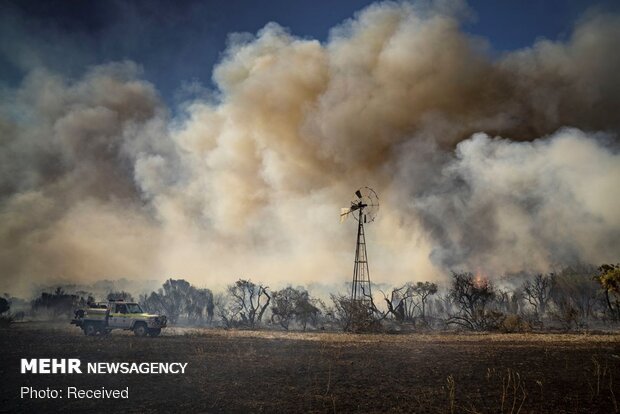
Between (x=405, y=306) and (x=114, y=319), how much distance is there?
122ft

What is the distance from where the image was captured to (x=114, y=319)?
2614 cm

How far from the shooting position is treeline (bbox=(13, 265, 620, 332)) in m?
39.6

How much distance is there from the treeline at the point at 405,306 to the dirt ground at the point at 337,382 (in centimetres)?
1755

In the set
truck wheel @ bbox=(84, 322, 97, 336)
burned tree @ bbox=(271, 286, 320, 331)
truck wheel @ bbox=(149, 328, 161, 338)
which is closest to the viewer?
truck wheel @ bbox=(84, 322, 97, 336)

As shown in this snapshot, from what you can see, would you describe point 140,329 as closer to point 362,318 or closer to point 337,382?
point 337,382

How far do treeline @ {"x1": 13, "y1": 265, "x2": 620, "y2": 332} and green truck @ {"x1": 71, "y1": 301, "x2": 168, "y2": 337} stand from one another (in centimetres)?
581

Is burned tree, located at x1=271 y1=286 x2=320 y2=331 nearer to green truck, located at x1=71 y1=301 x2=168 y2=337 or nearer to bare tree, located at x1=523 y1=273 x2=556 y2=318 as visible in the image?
green truck, located at x1=71 y1=301 x2=168 y2=337

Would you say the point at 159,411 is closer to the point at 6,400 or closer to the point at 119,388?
the point at 119,388

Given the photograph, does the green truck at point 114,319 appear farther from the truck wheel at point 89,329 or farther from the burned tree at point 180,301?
the burned tree at point 180,301

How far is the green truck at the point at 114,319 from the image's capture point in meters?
25.8

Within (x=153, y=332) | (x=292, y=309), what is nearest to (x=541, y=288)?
(x=292, y=309)

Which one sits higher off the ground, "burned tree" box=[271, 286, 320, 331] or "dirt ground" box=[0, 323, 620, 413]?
"dirt ground" box=[0, 323, 620, 413]

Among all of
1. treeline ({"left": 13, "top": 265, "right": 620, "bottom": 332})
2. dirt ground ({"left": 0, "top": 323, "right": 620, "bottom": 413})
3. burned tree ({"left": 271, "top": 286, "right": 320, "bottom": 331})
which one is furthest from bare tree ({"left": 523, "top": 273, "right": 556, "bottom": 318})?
dirt ground ({"left": 0, "top": 323, "right": 620, "bottom": 413})

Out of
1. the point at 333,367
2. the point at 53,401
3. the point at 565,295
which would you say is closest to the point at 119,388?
the point at 53,401
